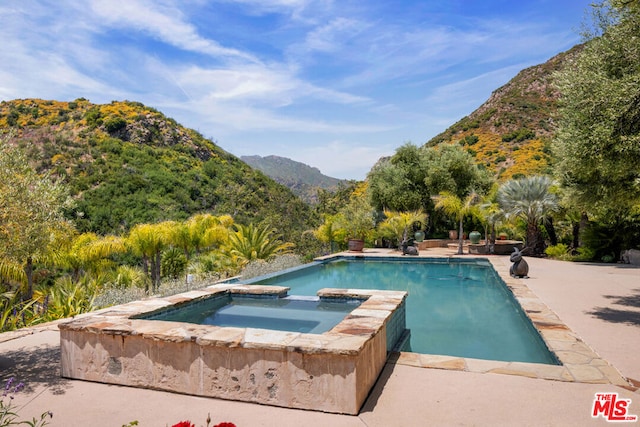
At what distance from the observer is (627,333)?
529 cm

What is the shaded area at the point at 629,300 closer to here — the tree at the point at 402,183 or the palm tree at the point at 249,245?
the palm tree at the point at 249,245

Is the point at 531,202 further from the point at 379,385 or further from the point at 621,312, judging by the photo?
the point at 379,385

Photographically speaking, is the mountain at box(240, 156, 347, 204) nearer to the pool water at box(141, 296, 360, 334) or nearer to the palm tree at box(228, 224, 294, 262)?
the palm tree at box(228, 224, 294, 262)

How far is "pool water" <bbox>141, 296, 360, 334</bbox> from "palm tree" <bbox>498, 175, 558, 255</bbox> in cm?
1137

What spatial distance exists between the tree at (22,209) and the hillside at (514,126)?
34421 mm

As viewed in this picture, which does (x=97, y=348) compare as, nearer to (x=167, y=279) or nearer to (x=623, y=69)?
(x=167, y=279)

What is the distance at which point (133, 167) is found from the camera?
1282 inches

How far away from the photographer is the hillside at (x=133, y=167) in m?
26.9

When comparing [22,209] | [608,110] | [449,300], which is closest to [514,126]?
[449,300]

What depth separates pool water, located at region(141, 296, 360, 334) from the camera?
18.9ft

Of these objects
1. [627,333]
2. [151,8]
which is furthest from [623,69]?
[151,8]

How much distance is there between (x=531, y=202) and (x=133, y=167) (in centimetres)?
2904

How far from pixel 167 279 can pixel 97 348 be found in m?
7.09

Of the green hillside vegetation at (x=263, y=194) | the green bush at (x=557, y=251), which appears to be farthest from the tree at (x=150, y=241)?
the green bush at (x=557, y=251)
